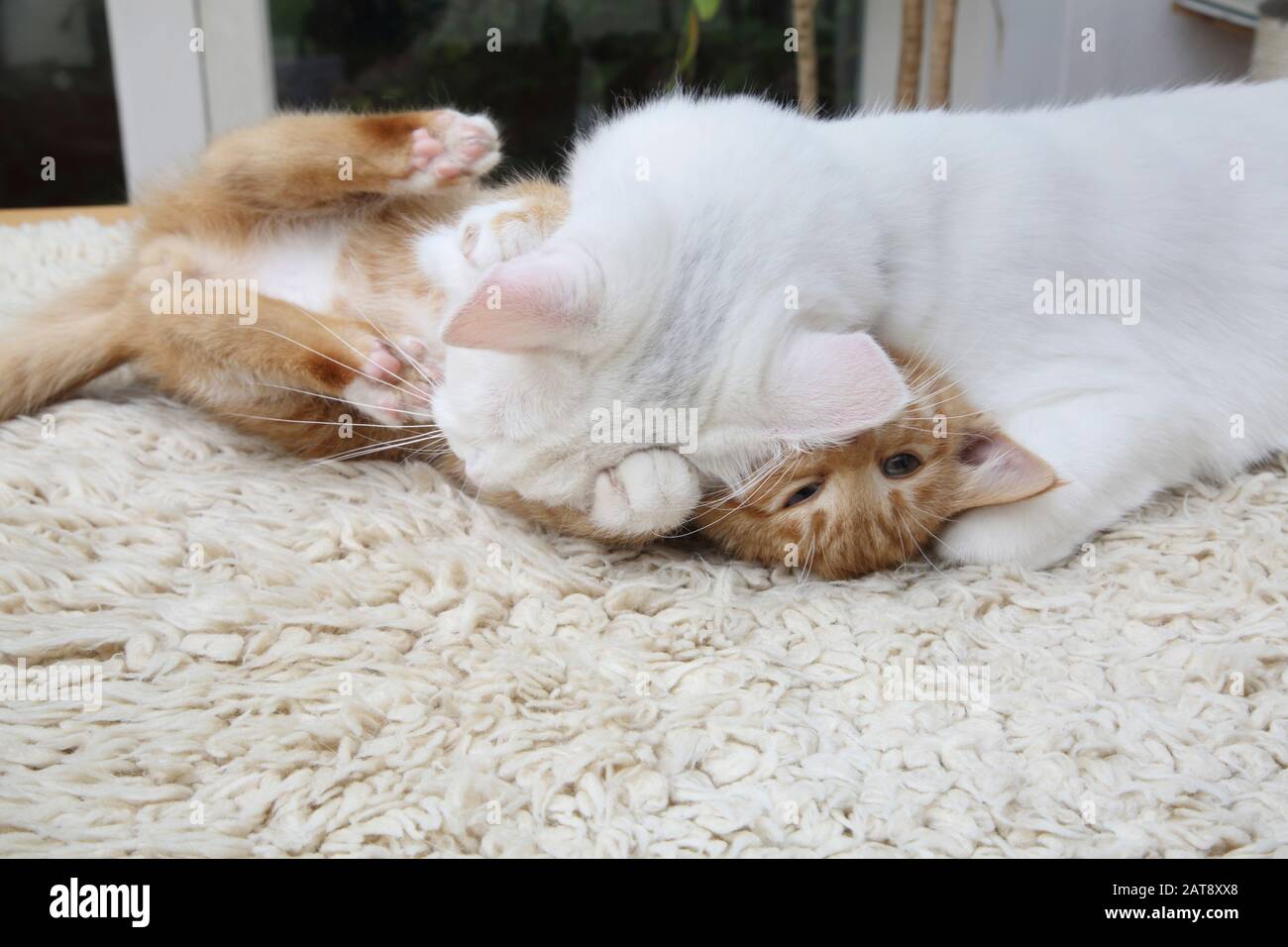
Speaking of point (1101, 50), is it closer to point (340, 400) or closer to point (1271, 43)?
point (1271, 43)

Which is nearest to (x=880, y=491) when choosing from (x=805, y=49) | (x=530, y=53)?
(x=805, y=49)

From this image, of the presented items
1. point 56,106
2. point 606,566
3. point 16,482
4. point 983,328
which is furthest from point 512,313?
point 56,106

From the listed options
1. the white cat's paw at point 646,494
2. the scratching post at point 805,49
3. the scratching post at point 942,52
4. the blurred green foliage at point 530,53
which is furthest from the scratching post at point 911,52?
the white cat's paw at point 646,494

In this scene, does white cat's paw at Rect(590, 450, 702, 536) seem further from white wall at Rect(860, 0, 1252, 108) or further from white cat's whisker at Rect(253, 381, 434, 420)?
white wall at Rect(860, 0, 1252, 108)

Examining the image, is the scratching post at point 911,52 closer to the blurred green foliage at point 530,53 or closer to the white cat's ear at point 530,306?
the blurred green foliage at point 530,53

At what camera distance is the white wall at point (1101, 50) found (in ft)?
8.29

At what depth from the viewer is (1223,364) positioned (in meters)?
1.38

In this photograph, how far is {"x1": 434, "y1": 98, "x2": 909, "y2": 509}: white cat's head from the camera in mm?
993

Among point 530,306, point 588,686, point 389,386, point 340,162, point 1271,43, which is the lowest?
point 588,686

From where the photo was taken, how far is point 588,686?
96 cm

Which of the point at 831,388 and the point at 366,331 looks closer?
the point at 831,388

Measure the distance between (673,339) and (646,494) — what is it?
0.16m

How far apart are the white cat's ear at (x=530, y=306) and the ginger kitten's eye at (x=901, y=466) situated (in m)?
0.38
